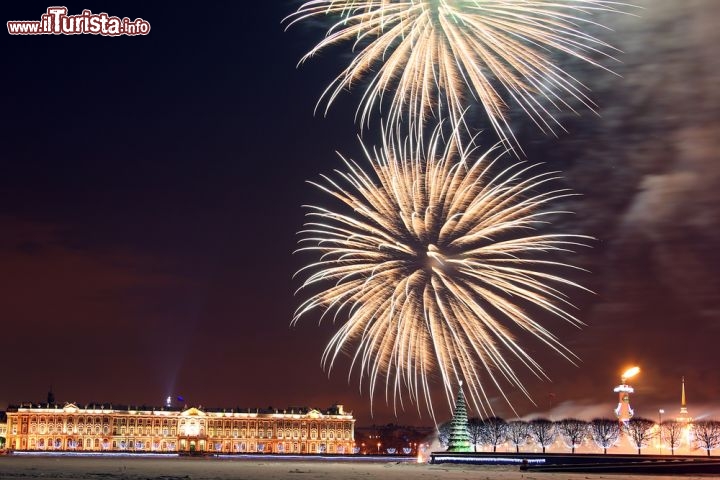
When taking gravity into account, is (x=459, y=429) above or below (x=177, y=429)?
below

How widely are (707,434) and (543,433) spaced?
18.3m

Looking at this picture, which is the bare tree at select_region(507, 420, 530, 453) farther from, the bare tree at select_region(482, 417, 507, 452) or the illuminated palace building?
the illuminated palace building

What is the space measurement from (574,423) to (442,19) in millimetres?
85839

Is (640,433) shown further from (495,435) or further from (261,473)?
(261,473)

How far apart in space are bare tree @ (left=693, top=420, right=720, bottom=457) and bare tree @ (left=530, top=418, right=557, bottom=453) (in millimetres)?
16033

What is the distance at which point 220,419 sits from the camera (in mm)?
172125

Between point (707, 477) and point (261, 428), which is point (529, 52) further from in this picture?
point (261, 428)

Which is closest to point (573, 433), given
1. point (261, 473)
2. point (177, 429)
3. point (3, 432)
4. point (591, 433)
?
point (591, 433)

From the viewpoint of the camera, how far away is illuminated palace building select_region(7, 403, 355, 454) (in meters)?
164

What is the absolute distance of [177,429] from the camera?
559 feet

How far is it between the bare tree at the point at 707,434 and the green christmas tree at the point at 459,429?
28.6m

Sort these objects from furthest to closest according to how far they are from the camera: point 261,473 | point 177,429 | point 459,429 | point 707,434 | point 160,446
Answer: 1. point 177,429
2. point 160,446
3. point 707,434
4. point 459,429
5. point 261,473

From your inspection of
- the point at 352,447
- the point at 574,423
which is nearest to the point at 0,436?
the point at 352,447

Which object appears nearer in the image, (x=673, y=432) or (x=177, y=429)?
(x=673, y=432)
